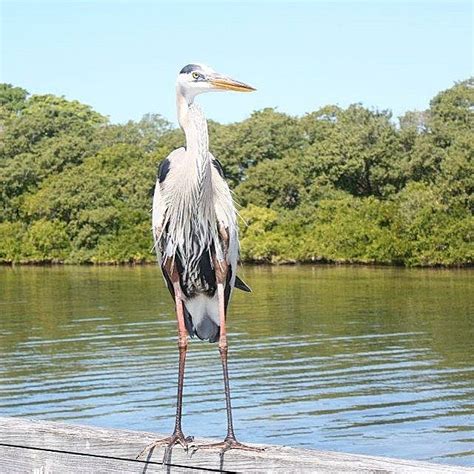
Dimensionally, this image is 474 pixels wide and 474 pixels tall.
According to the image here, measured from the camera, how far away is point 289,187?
189 feet

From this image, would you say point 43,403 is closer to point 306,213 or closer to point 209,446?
point 209,446

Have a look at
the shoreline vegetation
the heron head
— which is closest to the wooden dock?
the heron head

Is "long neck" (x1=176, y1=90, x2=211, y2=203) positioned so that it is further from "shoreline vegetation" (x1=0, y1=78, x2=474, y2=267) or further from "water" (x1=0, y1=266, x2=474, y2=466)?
"shoreline vegetation" (x1=0, y1=78, x2=474, y2=267)

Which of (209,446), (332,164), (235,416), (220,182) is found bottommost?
(235,416)

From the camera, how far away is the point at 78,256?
61.2 meters

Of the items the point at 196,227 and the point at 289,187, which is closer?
the point at 196,227

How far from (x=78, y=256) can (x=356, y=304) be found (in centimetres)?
3593

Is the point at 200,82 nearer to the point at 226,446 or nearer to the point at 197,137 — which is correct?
the point at 197,137

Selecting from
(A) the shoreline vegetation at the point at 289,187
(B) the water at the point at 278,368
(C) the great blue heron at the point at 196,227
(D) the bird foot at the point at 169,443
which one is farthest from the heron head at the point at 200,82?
(A) the shoreline vegetation at the point at 289,187

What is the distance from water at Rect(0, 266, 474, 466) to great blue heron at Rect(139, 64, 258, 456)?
6.27 meters

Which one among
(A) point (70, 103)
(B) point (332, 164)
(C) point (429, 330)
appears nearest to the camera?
(C) point (429, 330)

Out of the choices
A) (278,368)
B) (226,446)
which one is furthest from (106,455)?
(278,368)

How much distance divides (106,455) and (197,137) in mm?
1283

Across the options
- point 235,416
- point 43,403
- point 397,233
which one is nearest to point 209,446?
point 235,416
